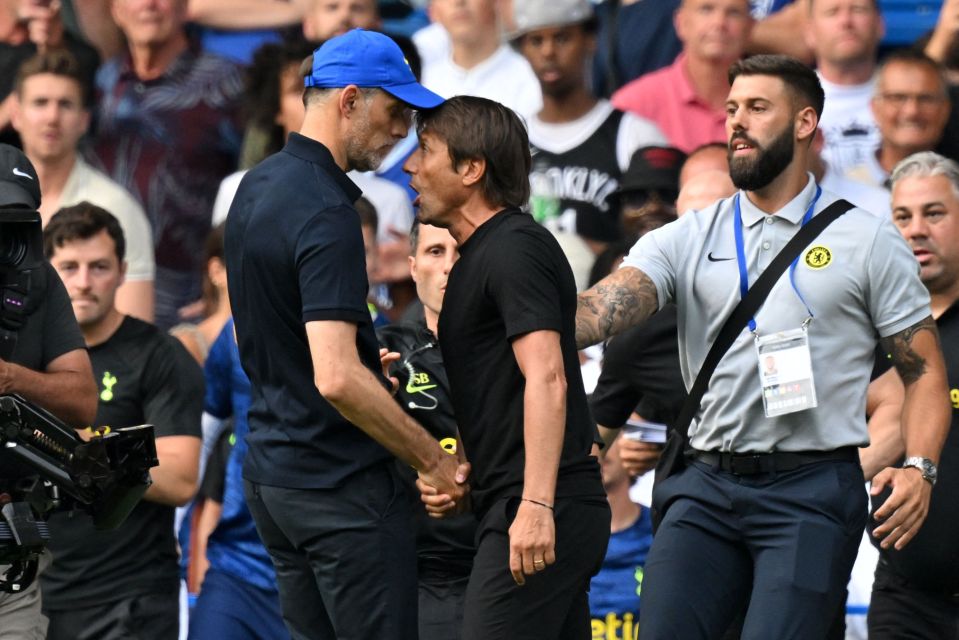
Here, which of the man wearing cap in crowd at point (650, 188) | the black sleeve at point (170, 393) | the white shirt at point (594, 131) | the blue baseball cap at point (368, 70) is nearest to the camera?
the blue baseball cap at point (368, 70)

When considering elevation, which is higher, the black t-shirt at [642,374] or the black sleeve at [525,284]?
the black sleeve at [525,284]

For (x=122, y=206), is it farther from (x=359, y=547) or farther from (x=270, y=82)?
(x=359, y=547)

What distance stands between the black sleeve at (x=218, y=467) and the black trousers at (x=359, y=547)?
8.76 ft

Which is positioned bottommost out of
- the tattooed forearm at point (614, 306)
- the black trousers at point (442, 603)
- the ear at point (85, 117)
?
the black trousers at point (442, 603)

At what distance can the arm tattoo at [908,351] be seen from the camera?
5.56 meters

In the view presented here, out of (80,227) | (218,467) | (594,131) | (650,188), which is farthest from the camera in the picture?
(594,131)

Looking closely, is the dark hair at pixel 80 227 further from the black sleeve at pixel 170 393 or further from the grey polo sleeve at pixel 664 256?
the grey polo sleeve at pixel 664 256

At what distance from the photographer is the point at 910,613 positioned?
6.58m

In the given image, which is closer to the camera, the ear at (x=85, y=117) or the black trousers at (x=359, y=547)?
the black trousers at (x=359, y=547)

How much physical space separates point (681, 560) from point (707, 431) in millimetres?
423

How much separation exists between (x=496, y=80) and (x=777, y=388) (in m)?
4.25

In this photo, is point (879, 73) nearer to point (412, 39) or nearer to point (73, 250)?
point (412, 39)

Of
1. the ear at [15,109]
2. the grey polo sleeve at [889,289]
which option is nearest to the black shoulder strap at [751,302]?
the grey polo sleeve at [889,289]

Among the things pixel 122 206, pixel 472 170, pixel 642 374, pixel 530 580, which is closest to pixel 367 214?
pixel 122 206
